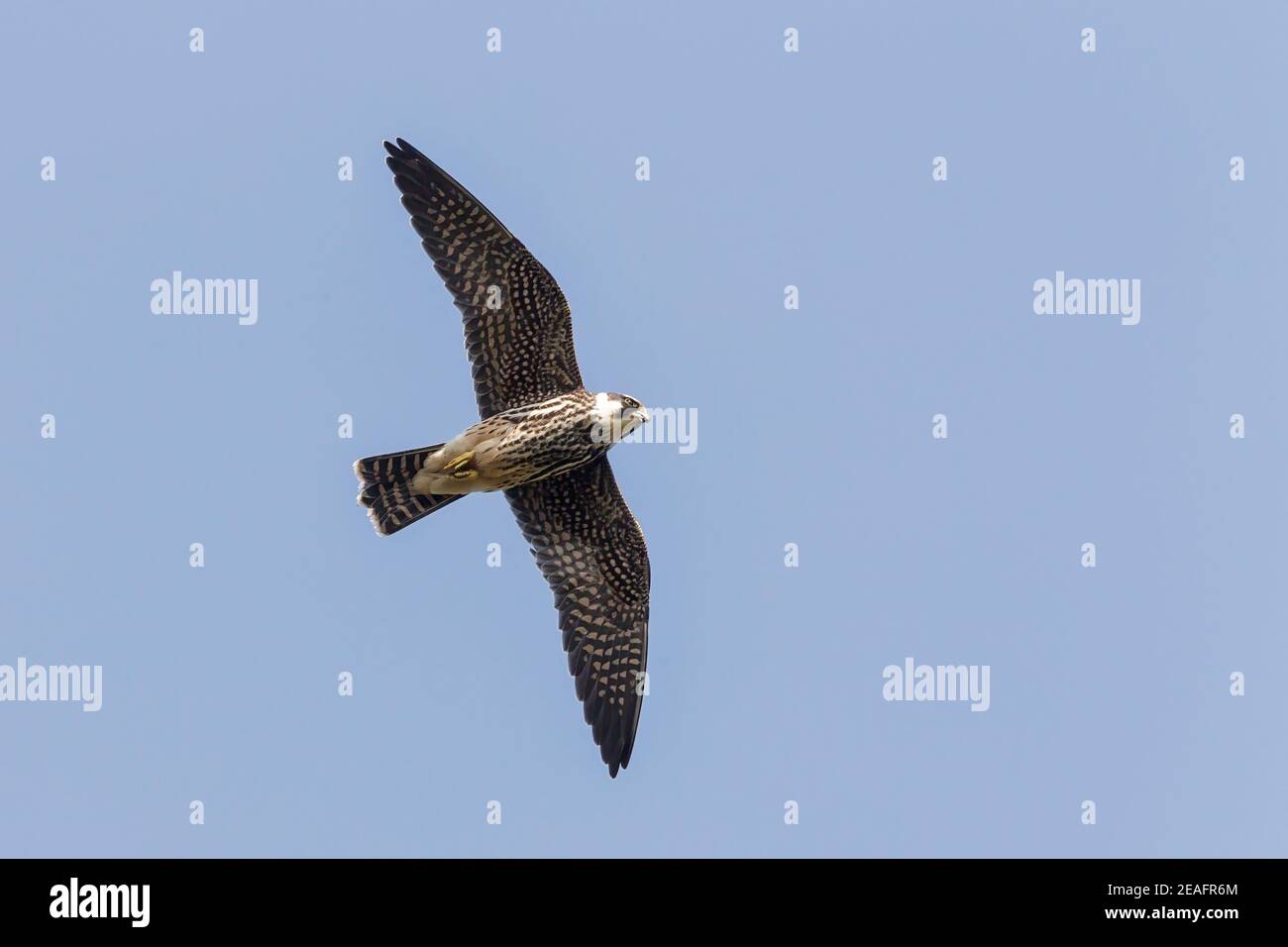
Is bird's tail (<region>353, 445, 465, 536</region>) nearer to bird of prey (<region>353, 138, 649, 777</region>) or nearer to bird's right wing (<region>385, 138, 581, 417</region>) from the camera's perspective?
bird of prey (<region>353, 138, 649, 777</region>)

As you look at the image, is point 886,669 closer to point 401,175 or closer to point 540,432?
point 540,432

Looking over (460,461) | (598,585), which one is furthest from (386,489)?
(598,585)

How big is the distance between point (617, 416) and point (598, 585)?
2.19m

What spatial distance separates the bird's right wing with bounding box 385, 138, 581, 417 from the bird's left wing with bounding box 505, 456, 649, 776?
1257mm

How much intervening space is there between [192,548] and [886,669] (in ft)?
25.0

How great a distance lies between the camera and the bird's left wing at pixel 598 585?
19391mm

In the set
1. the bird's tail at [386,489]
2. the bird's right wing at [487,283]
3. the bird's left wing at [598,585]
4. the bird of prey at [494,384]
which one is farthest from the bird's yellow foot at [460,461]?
the bird's left wing at [598,585]

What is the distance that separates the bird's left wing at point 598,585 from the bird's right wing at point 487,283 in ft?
4.12

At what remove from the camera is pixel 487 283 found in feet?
60.8

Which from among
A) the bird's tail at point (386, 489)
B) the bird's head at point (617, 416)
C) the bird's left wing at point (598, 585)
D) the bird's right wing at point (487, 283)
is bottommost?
the bird's left wing at point (598, 585)

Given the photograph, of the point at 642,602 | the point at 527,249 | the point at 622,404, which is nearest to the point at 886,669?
the point at 642,602

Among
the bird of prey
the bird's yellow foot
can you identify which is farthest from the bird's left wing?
the bird's yellow foot

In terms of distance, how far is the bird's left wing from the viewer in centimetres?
1939

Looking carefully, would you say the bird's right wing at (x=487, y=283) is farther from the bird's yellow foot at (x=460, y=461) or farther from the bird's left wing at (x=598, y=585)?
the bird's left wing at (x=598, y=585)
